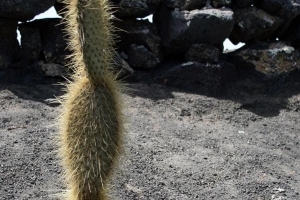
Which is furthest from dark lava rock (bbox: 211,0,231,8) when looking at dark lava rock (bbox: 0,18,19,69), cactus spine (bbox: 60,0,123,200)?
cactus spine (bbox: 60,0,123,200)

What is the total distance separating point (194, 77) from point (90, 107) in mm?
3425

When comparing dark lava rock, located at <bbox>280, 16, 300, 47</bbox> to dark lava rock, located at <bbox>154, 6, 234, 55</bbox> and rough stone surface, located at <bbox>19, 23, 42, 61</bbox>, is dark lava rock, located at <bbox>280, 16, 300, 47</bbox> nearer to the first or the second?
dark lava rock, located at <bbox>154, 6, 234, 55</bbox>

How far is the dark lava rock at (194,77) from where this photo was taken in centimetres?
552

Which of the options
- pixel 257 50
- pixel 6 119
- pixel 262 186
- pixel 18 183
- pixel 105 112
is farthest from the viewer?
pixel 257 50

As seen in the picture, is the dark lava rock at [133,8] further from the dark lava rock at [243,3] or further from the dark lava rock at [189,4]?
the dark lava rock at [243,3]

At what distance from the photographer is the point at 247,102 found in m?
5.32

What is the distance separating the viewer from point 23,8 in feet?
16.4

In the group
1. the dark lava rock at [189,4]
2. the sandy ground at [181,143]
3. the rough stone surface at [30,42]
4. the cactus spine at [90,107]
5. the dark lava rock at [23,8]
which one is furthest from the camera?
the dark lava rock at [189,4]

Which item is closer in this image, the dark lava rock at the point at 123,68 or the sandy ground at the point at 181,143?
the sandy ground at the point at 181,143

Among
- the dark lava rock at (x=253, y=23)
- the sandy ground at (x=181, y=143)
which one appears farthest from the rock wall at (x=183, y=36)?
the sandy ground at (x=181, y=143)

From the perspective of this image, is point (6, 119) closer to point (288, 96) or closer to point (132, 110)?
point (132, 110)

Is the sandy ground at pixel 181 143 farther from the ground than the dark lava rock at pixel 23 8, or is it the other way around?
the dark lava rock at pixel 23 8

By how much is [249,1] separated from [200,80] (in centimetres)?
118

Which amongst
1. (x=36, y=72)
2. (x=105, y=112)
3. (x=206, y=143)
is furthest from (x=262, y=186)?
(x=36, y=72)
